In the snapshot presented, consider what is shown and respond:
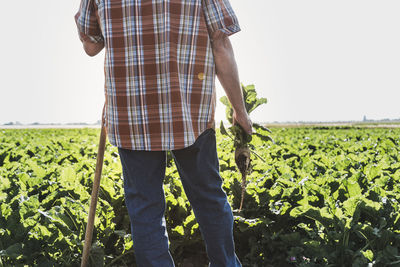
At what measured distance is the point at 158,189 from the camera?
175 cm

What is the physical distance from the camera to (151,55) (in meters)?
1.56

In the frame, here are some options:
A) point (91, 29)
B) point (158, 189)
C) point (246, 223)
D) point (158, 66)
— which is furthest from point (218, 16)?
point (246, 223)

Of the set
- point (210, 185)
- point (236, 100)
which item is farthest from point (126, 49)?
point (210, 185)

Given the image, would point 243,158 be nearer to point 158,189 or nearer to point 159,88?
point 158,189

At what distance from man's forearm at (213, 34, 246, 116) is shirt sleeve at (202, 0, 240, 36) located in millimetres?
59

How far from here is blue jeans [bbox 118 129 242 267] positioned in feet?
5.52

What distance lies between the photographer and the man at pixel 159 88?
156 cm

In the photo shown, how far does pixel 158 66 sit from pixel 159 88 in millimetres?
98

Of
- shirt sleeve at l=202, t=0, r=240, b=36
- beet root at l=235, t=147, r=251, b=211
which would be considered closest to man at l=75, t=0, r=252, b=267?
shirt sleeve at l=202, t=0, r=240, b=36

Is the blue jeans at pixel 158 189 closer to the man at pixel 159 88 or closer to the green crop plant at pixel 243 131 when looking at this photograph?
the man at pixel 159 88

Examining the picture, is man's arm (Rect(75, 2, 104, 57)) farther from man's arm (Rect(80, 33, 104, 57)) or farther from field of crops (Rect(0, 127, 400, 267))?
field of crops (Rect(0, 127, 400, 267))

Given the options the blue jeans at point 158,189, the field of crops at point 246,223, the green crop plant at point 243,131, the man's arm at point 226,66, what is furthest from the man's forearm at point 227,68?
the field of crops at point 246,223

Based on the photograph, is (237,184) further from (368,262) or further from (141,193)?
(141,193)

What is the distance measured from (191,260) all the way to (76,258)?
0.96 metres
